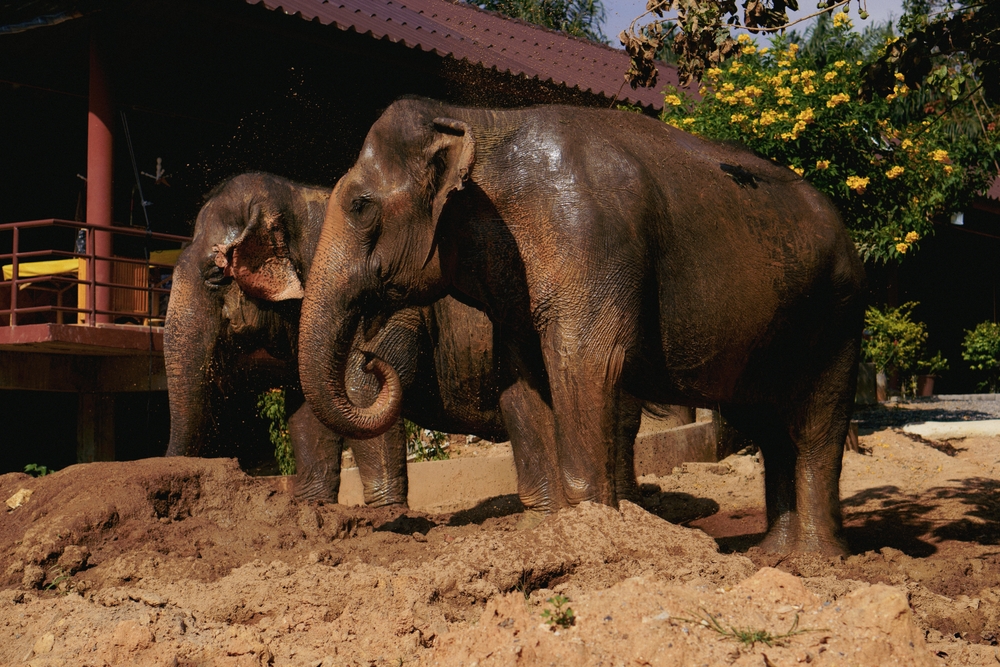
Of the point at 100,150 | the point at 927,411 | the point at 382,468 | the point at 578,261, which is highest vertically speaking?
the point at 100,150

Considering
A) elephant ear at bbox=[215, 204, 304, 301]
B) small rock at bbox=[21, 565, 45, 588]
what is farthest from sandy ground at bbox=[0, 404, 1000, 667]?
elephant ear at bbox=[215, 204, 304, 301]

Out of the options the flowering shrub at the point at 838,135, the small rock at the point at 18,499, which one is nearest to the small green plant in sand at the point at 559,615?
the small rock at the point at 18,499

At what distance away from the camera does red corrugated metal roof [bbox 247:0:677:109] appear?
468 inches

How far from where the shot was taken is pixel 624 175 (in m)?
5.55

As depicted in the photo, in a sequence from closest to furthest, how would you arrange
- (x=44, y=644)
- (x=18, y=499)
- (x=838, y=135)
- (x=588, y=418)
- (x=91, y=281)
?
(x=44, y=644) < (x=588, y=418) < (x=18, y=499) < (x=838, y=135) < (x=91, y=281)

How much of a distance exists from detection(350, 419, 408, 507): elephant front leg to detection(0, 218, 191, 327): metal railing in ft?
10.9

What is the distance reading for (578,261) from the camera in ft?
17.6

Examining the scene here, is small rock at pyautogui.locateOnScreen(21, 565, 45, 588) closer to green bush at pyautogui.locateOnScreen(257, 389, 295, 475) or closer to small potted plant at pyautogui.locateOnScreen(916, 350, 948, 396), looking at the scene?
green bush at pyautogui.locateOnScreen(257, 389, 295, 475)

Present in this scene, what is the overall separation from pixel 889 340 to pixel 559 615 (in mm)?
16682

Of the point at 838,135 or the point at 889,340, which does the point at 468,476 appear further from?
the point at 889,340

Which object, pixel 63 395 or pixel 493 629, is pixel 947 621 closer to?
pixel 493 629

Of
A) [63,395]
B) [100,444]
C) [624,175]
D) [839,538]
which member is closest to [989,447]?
[839,538]

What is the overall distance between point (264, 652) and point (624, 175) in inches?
103

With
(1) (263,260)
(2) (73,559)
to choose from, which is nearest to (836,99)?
(1) (263,260)
